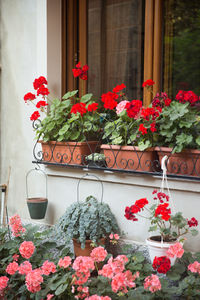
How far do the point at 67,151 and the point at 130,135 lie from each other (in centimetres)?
59

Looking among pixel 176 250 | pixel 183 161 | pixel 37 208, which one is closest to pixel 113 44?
pixel 183 161

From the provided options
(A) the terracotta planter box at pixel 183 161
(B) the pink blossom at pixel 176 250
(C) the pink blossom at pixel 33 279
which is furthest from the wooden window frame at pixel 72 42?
(C) the pink blossom at pixel 33 279

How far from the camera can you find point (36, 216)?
3189 mm

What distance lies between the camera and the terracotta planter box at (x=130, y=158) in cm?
271

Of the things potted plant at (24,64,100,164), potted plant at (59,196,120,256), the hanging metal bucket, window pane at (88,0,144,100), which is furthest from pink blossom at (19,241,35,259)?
window pane at (88,0,144,100)

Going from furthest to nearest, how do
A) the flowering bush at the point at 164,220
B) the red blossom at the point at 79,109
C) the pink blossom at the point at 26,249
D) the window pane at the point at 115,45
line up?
the window pane at the point at 115,45
the red blossom at the point at 79,109
the pink blossom at the point at 26,249
the flowering bush at the point at 164,220

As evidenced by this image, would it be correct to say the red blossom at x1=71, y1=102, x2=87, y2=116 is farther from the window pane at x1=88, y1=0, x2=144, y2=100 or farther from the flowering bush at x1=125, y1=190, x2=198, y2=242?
the flowering bush at x1=125, y1=190, x2=198, y2=242

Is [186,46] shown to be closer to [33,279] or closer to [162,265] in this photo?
[162,265]

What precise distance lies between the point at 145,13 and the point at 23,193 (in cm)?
188

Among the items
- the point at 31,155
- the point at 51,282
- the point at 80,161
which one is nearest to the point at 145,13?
the point at 80,161

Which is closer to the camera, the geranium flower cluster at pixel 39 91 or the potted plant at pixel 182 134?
the potted plant at pixel 182 134

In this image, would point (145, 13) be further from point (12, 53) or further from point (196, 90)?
point (196, 90)

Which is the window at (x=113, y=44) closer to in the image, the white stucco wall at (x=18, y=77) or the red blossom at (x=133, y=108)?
the white stucco wall at (x=18, y=77)

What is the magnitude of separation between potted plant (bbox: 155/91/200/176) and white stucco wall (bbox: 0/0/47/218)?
1.27m
